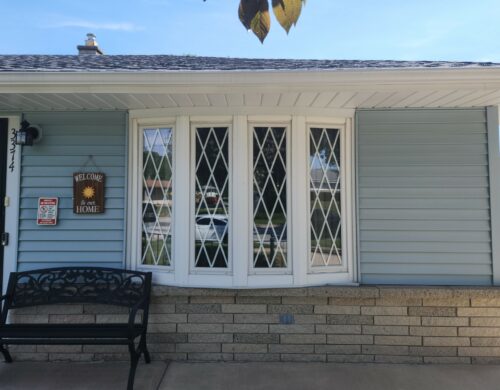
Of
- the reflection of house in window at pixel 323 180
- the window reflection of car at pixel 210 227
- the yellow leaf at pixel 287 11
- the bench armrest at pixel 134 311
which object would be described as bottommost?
the bench armrest at pixel 134 311

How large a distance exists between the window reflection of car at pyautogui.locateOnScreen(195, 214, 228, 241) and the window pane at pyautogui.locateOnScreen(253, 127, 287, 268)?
279 mm

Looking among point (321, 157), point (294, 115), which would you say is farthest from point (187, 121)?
point (321, 157)

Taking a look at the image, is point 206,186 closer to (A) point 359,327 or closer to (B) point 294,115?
(B) point 294,115

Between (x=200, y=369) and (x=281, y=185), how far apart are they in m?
1.70

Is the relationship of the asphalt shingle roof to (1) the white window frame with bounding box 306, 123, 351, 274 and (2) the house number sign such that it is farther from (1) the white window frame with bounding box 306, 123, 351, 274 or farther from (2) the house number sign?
(2) the house number sign

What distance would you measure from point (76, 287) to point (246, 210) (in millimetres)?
1623

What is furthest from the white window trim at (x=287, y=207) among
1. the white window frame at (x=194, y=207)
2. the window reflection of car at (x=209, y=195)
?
the window reflection of car at (x=209, y=195)

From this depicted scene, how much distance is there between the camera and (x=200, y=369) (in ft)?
11.1

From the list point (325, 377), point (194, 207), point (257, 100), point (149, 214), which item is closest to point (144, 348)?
point (149, 214)

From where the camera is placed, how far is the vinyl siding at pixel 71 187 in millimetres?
3635

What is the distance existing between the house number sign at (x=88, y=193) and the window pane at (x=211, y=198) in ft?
2.94

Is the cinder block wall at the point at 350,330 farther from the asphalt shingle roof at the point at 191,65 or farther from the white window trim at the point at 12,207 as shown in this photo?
the asphalt shingle roof at the point at 191,65

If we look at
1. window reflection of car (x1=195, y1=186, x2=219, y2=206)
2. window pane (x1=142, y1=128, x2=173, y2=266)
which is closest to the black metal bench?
window pane (x1=142, y1=128, x2=173, y2=266)

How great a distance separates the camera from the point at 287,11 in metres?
1.61
